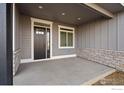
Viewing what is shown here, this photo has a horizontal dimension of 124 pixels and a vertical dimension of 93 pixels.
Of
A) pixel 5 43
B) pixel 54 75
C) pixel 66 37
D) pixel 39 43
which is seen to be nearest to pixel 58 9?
pixel 39 43

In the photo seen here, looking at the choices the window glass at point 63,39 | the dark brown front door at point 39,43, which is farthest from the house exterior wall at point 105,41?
the dark brown front door at point 39,43

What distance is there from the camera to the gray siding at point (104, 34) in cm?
487

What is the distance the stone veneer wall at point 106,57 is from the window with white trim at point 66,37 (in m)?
1.41

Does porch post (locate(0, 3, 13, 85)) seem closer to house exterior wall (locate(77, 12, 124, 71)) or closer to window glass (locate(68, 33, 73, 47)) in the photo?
house exterior wall (locate(77, 12, 124, 71))

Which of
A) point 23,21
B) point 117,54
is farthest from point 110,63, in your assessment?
point 23,21

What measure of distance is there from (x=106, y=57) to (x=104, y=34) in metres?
1.29

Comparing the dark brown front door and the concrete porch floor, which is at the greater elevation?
the dark brown front door

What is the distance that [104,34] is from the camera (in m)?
→ 5.73

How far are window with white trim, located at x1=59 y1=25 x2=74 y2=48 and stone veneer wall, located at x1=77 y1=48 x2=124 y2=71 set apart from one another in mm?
1414

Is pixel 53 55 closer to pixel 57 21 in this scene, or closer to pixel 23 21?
pixel 57 21

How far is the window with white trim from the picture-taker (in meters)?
7.66

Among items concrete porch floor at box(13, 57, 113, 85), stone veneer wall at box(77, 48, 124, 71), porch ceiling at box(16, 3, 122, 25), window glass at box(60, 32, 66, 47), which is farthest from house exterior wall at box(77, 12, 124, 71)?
window glass at box(60, 32, 66, 47)

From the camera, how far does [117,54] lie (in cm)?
488
